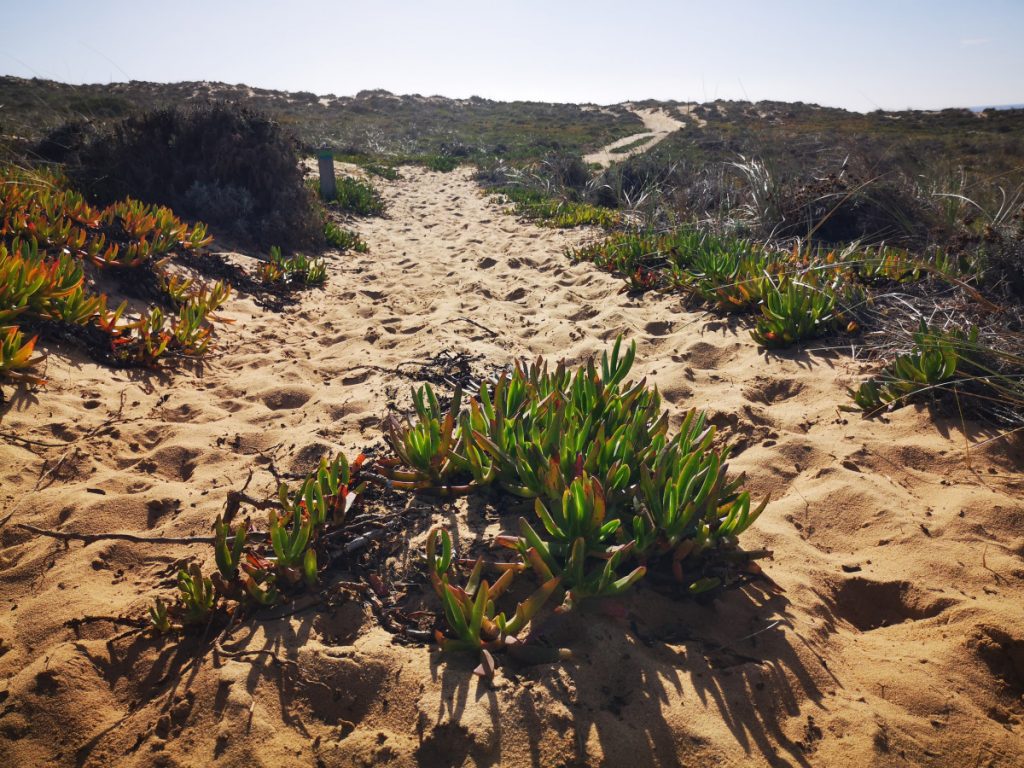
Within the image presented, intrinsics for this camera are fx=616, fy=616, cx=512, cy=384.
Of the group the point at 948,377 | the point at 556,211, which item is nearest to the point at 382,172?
the point at 556,211

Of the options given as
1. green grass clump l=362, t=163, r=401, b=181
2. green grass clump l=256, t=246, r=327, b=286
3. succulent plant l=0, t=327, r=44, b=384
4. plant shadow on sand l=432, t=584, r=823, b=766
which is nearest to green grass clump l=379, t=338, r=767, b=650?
plant shadow on sand l=432, t=584, r=823, b=766

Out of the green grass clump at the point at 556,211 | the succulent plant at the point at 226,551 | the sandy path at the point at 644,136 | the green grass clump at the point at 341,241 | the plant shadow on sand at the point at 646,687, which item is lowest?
the plant shadow on sand at the point at 646,687

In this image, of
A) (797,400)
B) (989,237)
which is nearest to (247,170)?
(797,400)

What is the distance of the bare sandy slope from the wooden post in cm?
753

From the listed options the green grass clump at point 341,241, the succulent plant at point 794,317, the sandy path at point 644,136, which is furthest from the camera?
the sandy path at point 644,136

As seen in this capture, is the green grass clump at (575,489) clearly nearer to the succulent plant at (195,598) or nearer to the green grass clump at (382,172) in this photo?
the succulent plant at (195,598)

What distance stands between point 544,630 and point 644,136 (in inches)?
1115

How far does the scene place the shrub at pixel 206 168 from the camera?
21.8ft

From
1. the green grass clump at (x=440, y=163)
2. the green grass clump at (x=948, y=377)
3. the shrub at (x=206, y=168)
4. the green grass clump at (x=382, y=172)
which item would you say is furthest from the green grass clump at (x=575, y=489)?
the green grass clump at (x=440, y=163)

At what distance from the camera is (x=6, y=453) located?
104 inches

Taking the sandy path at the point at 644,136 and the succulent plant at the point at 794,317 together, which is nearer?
the succulent plant at the point at 794,317

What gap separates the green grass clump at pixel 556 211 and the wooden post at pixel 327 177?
312 cm

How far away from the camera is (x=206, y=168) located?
7.28m

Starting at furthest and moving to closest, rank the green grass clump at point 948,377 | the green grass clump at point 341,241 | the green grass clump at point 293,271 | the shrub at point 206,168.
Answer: the green grass clump at point 341,241 < the shrub at point 206,168 < the green grass clump at point 293,271 < the green grass clump at point 948,377
